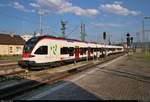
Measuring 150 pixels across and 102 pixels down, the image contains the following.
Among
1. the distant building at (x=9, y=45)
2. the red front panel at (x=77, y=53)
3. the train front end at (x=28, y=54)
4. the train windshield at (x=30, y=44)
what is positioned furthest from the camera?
the distant building at (x=9, y=45)

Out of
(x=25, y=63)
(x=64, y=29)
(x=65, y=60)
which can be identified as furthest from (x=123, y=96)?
(x=64, y=29)

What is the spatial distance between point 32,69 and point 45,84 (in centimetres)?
Answer: 1030

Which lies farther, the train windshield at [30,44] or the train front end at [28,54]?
the train windshield at [30,44]

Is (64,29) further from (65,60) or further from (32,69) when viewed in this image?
(32,69)

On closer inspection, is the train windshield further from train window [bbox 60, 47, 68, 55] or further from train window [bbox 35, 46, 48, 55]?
train window [bbox 60, 47, 68, 55]

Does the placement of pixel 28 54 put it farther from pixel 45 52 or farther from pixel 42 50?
pixel 45 52

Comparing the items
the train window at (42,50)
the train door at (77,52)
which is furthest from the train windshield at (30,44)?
the train door at (77,52)

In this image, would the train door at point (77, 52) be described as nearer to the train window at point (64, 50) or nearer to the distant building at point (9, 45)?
the train window at point (64, 50)

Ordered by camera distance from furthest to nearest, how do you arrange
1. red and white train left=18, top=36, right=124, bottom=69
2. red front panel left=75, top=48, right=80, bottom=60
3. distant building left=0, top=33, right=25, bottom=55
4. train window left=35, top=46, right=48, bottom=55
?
1. distant building left=0, top=33, right=25, bottom=55
2. red front panel left=75, top=48, right=80, bottom=60
3. train window left=35, top=46, right=48, bottom=55
4. red and white train left=18, top=36, right=124, bottom=69

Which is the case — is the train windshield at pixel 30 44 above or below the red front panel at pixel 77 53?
above

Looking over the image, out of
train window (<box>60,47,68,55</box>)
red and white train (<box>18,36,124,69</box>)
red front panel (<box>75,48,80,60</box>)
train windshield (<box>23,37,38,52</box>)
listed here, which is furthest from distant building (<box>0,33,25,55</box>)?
train windshield (<box>23,37,38,52</box>)

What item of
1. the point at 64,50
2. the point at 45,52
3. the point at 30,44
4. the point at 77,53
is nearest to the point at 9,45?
the point at 77,53

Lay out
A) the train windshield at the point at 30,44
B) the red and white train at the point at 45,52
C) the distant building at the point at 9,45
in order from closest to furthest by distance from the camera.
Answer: the red and white train at the point at 45,52
the train windshield at the point at 30,44
the distant building at the point at 9,45

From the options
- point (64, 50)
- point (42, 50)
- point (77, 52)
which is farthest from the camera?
→ point (77, 52)
